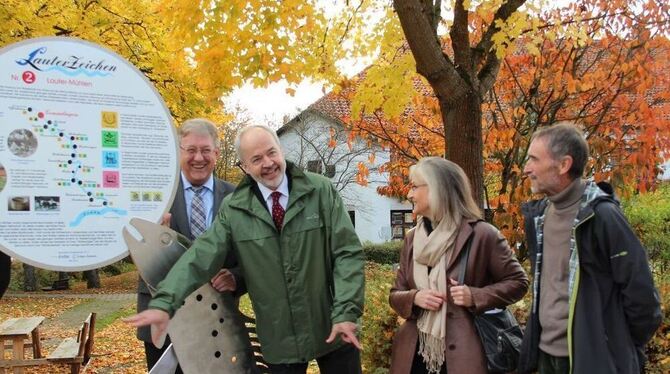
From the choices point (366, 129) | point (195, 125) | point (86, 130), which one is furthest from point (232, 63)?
point (86, 130)

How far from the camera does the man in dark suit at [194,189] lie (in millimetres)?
3336

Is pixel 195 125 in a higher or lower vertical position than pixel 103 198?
higher

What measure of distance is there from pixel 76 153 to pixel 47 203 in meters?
0.25

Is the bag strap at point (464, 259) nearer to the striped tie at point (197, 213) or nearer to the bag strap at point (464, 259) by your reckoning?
the bag strap at point (464, 259)

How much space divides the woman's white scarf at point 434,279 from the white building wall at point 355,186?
24025mm

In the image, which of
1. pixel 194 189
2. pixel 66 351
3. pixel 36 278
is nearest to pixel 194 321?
pixel 194 189

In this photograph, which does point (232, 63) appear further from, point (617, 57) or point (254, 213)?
point (617, 57)

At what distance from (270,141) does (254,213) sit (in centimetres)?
35

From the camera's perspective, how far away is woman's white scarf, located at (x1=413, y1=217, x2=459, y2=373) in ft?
10.1

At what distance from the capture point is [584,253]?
267 centimetres

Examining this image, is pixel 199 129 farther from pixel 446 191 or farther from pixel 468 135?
pixel 468 135

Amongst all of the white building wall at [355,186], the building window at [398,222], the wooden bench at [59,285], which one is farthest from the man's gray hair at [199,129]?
the building window at [398,222]

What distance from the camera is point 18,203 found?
273 centimetres

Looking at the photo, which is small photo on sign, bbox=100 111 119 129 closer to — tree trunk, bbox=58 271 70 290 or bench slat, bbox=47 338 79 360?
bench slat, bbox=47 338 79 360
